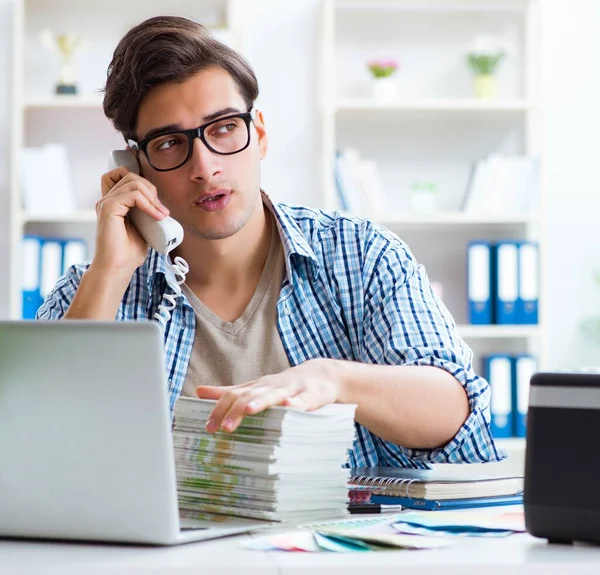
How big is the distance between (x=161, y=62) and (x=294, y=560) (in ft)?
3.61

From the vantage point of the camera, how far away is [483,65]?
3916 millimetres

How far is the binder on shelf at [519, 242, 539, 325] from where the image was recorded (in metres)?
3.78

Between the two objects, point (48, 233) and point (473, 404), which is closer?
point (473, 404)

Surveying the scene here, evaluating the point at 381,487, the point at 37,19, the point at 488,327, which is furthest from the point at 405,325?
the point at 37,19

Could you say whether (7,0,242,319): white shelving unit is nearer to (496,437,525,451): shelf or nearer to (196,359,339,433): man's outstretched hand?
(496,437,525,451): shelf

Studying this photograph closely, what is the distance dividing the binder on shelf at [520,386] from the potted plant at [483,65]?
1019 millimetres

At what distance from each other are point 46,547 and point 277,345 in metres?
0.80

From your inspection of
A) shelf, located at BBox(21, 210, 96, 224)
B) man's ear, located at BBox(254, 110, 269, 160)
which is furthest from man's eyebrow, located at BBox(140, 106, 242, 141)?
shelf, located at BBox(21, 210, 96, 224)

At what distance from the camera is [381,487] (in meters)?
1.26

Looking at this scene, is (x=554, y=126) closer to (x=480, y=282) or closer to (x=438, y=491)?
(x=480, y=282)

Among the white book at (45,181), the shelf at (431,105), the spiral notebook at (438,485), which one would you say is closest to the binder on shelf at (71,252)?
the white book at (45,181)

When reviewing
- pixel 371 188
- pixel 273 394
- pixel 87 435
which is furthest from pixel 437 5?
pixel 87 435

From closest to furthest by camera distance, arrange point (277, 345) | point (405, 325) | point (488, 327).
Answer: point (405, 325) → point (277, 345) → point (488, 327)

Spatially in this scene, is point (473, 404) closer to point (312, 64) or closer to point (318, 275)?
point (318, 275)
